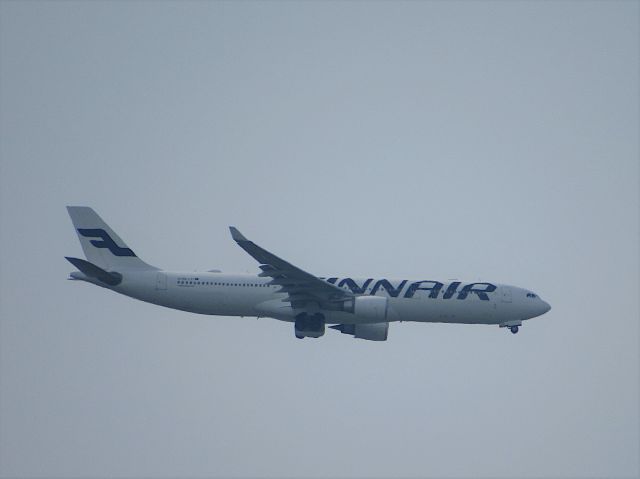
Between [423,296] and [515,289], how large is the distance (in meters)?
4.99

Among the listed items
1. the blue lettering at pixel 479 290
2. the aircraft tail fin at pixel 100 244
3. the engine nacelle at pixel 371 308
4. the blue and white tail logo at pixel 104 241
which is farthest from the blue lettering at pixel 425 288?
the blue and white tail logo at pixel 104 241

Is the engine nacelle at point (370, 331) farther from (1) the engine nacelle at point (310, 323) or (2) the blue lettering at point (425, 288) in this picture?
(1) the engine nacelle at point (310, 323)

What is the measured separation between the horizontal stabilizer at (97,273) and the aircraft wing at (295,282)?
7.83m

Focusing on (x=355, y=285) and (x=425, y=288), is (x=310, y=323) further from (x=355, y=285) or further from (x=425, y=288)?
(x=425, y=288)

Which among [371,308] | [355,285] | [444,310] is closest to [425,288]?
[444,310]

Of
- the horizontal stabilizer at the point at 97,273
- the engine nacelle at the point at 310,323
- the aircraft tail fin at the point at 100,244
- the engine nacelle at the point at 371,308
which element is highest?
the aircraft tail fin at the point at 100,244

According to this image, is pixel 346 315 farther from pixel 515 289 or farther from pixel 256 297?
pixel 515 289

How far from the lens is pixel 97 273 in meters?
41.3

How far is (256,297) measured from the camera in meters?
40.8

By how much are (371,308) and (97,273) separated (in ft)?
44.1

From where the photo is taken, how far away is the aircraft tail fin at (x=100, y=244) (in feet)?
141

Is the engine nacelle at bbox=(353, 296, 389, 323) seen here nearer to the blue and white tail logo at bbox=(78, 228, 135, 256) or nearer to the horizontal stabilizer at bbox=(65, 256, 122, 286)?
the horizontal stabilizer at bbox=(65, 256, 122, 286)

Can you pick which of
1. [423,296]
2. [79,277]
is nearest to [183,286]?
[79,277]

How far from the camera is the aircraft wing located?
38.1 meters
